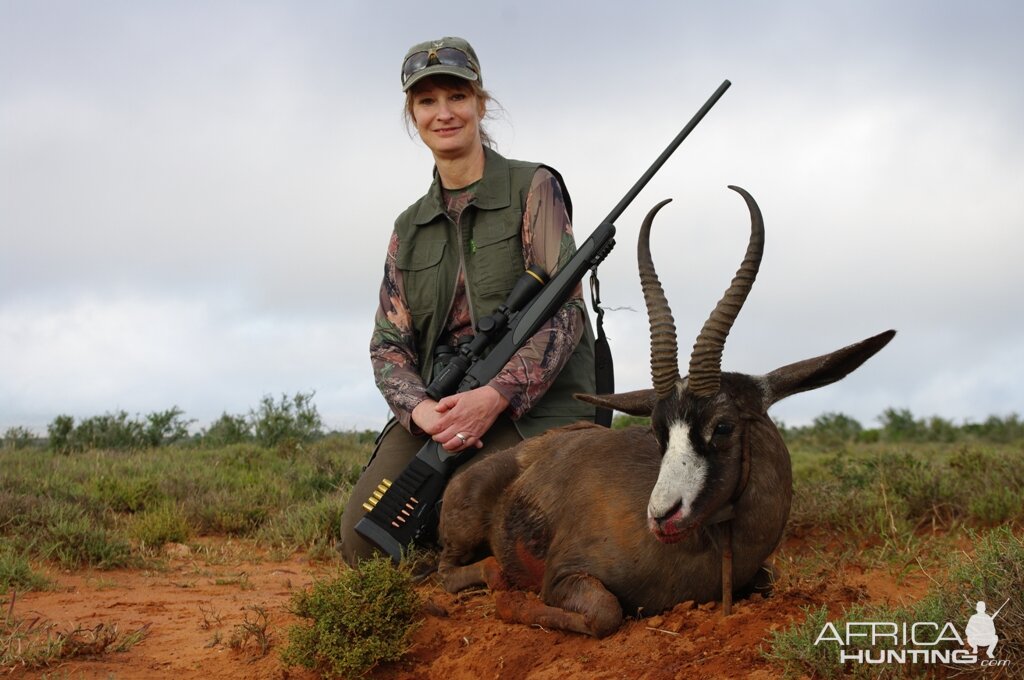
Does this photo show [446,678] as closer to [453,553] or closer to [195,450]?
[453,553]

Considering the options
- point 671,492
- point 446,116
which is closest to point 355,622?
point 671,492

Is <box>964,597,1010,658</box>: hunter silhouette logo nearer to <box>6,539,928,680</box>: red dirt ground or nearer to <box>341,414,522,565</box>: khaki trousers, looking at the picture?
<box>6,539,928,680</box>: red dirt ground

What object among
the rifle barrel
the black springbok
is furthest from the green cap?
the black springbok

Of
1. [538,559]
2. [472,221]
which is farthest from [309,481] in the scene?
[538,559]

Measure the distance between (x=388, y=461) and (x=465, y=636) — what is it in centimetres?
220

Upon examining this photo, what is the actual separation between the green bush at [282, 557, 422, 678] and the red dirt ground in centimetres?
12

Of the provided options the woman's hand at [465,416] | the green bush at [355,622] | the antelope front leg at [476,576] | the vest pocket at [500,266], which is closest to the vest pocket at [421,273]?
the vest pocket at [500,266]

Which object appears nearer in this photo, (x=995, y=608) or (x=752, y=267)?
(x=995, y=608)

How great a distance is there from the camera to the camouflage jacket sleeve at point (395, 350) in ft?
22.3

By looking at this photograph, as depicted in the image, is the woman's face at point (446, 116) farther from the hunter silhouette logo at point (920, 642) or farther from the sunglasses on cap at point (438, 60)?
the hunter silhouette logo at point (920, 642)

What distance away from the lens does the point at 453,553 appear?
6008mm

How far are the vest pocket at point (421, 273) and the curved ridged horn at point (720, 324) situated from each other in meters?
2.95

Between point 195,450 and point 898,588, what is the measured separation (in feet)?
31.4

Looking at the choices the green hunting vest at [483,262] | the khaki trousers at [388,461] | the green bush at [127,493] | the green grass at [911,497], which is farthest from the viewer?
the green bush at [127,493]
